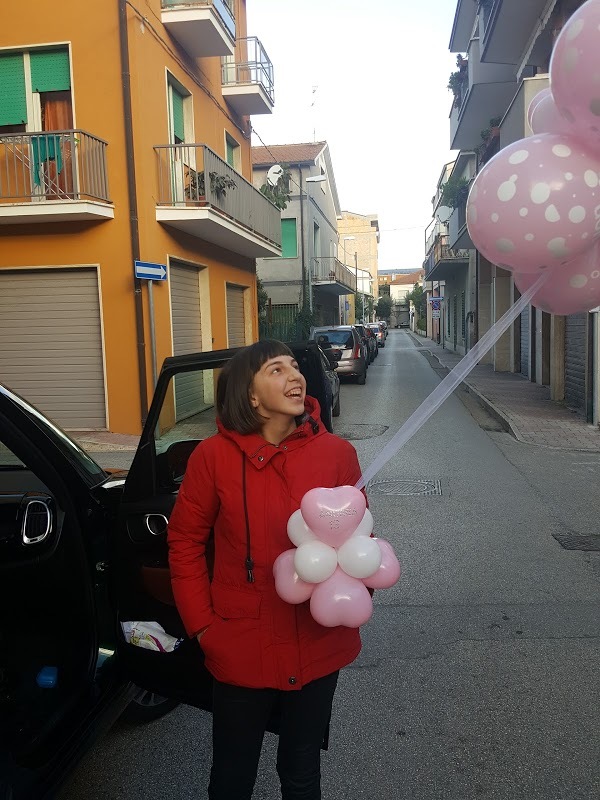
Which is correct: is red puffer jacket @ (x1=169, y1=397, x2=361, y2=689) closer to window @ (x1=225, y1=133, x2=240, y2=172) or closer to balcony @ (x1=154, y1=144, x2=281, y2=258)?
balcony @ (x1=154, y1=144, x2=281, y2=258)

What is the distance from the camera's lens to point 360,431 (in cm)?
1123

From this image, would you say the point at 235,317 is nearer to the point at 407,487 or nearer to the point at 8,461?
the point at 407,487

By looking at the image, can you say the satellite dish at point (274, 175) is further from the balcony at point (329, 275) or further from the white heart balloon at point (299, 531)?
the white heart balloon at point (299, 531)

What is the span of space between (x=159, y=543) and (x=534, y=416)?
10.2 metres

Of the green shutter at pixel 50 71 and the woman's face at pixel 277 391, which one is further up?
the green shutter at pixel 50 71

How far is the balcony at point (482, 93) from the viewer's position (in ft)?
61.5

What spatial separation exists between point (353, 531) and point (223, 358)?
1105 millimetres

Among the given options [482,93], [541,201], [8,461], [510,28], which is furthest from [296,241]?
[541,201]

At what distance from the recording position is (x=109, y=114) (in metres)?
11.4

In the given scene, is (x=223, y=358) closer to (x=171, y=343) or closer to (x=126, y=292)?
(x=126, y=292)

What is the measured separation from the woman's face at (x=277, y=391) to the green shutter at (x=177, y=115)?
41.8ft

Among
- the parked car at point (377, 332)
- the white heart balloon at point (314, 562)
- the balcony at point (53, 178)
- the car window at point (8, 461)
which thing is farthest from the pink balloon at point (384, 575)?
the parked car at point (377, 332)

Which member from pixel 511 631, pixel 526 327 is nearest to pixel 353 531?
pixel 511 631

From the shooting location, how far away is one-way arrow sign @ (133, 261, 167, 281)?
10953 millimetres
